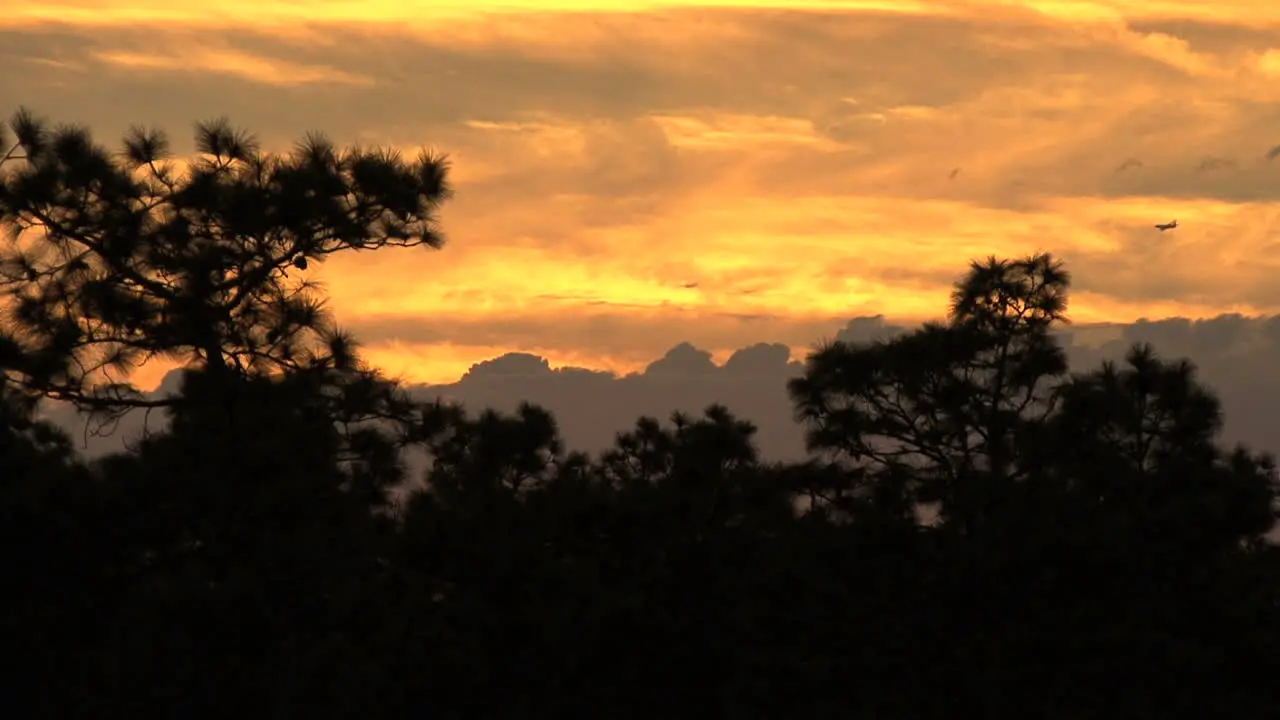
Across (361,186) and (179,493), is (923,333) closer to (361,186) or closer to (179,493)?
(361,186)

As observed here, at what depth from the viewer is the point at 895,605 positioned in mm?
31750

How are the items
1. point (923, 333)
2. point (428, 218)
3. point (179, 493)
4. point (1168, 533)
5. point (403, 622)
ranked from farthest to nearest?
1. point (923, 333)
2. point (1168, 533)
3. point (428, 218)
4. point (403, 622)
5. point (179, 493)

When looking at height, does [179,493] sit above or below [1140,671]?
above

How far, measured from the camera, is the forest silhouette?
2270 centimetres

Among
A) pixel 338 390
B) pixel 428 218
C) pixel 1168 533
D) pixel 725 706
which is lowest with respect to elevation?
pixel 725 706

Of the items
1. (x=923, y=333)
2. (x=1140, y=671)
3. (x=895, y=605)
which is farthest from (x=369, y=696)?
(x=923, y=333)

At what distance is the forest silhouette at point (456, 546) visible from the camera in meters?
22.7

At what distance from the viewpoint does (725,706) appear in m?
29.9

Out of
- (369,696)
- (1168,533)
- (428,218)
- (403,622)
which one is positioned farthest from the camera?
(1168,533)

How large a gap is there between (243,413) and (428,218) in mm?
6578

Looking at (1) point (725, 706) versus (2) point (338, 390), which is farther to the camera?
(1) point (725, 706)

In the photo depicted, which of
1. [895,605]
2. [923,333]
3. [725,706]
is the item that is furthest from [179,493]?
[923,333]

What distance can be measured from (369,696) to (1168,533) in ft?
44.7

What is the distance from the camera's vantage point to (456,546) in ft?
96.4
